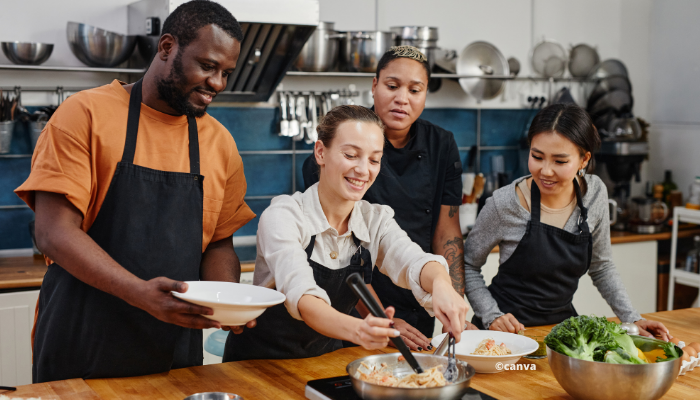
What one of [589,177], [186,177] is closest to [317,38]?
[589,177]

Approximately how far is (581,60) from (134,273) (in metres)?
3.65

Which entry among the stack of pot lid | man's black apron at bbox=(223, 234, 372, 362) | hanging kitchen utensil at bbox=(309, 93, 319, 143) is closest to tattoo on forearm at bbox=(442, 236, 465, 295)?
man's black apron at bbox=(223, 234, 372, 362)

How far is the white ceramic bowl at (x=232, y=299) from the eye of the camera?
4.24 ft

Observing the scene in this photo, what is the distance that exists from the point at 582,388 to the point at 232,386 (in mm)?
743

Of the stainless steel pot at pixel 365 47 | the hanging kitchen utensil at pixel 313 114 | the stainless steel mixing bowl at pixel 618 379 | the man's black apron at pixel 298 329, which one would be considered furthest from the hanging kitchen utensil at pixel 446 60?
the stainless steel mixing bowl at pixel 618 379

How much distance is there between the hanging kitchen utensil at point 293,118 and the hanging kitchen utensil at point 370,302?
244cm

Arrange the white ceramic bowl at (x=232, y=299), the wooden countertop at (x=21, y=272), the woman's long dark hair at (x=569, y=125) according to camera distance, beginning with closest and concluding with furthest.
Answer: the white ceramic bowl at (x=232, y=299), the woman's long dark hair at (x=569, y=125), the wooden countertop at (x=21, y=272)

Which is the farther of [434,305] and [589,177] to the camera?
[589,177]

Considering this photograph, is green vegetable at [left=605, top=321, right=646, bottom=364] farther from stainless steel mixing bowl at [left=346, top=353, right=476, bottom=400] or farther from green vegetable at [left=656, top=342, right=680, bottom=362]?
stainless steel mixing bowl at [left=346, top=353, right=476, bottom=400]

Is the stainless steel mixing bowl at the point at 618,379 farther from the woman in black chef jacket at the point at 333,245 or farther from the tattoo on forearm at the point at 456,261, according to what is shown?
the tattoo on forearm at the point at 456,261

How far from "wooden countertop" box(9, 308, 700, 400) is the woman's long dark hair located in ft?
2.37

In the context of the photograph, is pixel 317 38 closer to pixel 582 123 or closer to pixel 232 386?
pixel 582 123

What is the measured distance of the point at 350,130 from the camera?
5.38 ft

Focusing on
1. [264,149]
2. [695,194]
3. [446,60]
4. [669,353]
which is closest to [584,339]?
[669,353]
